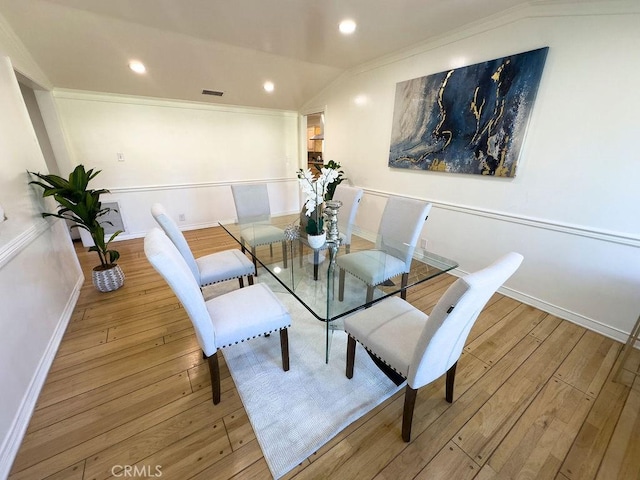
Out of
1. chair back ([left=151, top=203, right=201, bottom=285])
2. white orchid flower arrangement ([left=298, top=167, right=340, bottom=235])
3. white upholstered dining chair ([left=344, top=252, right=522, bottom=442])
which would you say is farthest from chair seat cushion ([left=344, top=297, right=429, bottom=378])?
chair back ([left=151, top=203, right=201, bottom=285])

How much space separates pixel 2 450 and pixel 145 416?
528 mm

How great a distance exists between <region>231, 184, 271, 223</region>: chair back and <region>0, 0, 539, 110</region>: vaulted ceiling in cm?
146

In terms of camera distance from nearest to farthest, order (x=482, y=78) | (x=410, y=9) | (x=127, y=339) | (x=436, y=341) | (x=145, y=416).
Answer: (x=436, y=341) < (x=145, y=416) < (x=127, y=339) < (x=410, y=9) < (x=482, y=78)

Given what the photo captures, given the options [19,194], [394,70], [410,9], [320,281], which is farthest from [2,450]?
[394,70]

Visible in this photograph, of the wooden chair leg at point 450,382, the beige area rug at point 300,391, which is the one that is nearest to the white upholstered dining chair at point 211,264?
the beige area rug at point 300,391

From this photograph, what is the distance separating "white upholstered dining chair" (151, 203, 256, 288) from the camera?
5.70 feet

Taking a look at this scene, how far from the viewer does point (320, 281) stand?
176 centimetres

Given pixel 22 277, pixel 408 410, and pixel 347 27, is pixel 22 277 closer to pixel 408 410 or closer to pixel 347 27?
pixel 408 410

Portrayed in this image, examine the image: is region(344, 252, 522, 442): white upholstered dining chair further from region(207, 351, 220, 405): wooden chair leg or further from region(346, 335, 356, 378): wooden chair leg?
region(207, 351, 220, 405): wooden chair leg

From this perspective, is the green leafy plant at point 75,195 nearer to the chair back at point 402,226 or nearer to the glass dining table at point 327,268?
the glass dining table at point 327,268

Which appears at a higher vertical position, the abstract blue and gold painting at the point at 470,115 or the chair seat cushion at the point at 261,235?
the abstract blue and gold painting at the point at 470,115

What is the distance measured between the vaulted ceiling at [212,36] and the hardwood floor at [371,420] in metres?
2.55

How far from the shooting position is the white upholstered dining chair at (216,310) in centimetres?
107

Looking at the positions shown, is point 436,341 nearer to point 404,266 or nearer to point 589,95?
point 404,266
